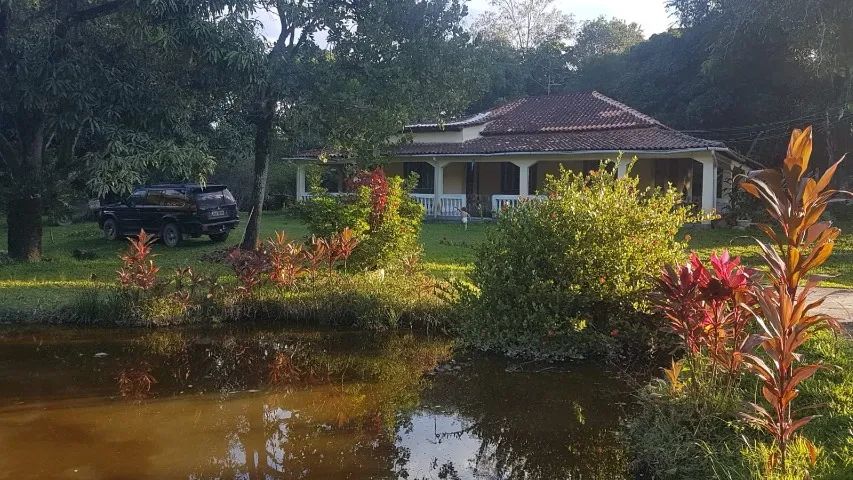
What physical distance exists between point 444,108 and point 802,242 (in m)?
11.5

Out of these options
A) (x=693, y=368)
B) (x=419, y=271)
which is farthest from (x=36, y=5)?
(x=693, y=368)

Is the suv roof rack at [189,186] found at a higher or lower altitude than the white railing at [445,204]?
higher

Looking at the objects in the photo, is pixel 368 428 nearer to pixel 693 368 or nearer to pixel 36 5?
pixel 693 368

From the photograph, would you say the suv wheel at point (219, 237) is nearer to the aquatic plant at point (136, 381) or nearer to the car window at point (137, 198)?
the car window at point (137, 198)

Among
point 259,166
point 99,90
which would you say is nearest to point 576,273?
point 99,90

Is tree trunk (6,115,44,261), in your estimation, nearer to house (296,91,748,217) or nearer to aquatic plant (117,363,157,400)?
aquatic plant (117,363,157,400)

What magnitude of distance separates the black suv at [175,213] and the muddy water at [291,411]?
813cm

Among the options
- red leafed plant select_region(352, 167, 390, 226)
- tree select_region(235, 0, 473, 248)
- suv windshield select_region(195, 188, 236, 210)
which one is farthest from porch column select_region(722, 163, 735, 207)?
suv windshield select_region(195, 188, 236, 210)

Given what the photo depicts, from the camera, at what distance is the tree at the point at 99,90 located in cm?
1039

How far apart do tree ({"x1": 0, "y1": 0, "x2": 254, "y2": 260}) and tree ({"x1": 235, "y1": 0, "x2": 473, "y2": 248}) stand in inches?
51.3

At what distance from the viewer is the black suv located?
53.7 ft

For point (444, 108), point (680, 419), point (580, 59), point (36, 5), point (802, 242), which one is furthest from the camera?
point (580, 59)

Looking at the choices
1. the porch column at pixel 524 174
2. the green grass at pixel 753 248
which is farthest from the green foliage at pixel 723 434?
the porch column at pixel 524 174

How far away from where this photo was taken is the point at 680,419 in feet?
15.4
